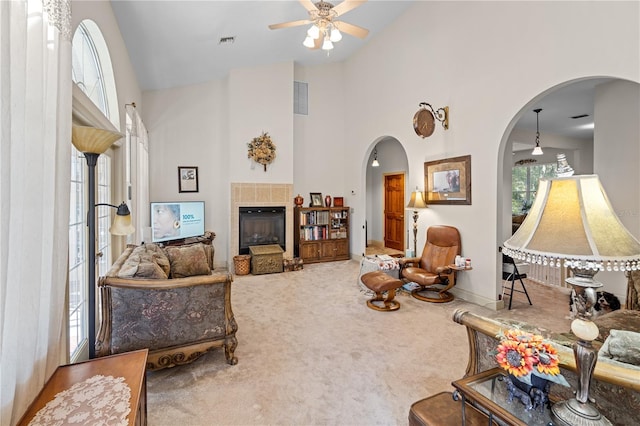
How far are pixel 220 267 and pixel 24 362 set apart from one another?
5077 millimetres

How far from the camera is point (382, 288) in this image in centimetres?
360

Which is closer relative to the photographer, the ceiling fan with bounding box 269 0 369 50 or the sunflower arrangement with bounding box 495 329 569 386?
the sunflower arrangement with bounding box 495 329 569 386

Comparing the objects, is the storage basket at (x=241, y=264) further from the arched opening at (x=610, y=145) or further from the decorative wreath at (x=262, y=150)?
the arched opening at (x=610, y=145)

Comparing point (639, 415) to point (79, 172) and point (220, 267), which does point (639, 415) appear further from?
point (220, 267)

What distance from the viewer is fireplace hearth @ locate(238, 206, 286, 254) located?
584cm

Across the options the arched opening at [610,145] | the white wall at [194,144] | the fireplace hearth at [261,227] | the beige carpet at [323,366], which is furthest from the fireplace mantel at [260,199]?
the arched opening at [610,145]

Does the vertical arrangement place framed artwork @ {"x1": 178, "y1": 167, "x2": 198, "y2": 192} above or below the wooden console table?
above

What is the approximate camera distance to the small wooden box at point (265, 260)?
5.51m

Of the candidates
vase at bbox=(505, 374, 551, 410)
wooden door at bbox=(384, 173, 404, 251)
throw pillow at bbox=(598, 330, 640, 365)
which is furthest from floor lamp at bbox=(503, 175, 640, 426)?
wooden door at bbox=(384, 173, 404, 251)

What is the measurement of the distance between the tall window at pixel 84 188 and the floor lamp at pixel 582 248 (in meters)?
2.52

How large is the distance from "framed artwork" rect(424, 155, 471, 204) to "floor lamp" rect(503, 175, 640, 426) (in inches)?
122

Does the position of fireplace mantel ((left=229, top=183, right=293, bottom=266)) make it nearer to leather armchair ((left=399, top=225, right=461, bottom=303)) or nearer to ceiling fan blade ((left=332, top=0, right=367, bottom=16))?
leather armchair ((left=399, top=225, right=461, bottom=303))

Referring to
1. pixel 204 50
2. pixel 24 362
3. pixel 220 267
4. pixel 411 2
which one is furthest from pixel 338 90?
pixel 24 362

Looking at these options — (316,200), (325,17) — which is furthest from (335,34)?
(316,200)
